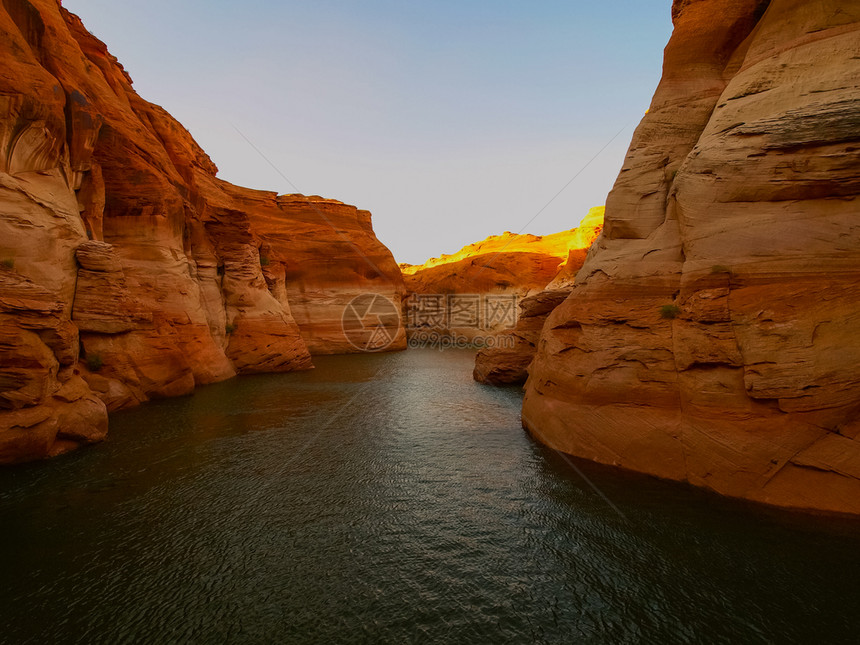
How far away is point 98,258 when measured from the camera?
10820 mm

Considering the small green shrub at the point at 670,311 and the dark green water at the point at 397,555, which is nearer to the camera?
the dark green water at the point at 397,555

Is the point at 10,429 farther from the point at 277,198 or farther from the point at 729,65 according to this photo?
the point at 277,198

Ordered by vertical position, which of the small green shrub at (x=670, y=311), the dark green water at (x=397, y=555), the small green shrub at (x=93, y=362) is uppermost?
the small green shrub at (x=670, y=311)

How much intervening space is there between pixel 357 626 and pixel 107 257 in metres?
12.4

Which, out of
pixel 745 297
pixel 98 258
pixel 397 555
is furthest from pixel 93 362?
pixel 745 297

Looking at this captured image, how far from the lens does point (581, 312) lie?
26.8ft

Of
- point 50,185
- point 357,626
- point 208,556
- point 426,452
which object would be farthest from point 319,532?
point 50,185

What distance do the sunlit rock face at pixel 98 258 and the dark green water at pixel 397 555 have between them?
6.79ft

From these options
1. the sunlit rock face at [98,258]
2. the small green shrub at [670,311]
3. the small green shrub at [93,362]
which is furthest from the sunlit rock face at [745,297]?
the small green shrub at [93,362]

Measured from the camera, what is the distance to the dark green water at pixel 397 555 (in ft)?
11.9

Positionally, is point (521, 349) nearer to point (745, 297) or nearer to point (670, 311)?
point (670, 311)

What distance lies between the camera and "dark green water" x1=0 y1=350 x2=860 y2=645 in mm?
3633
